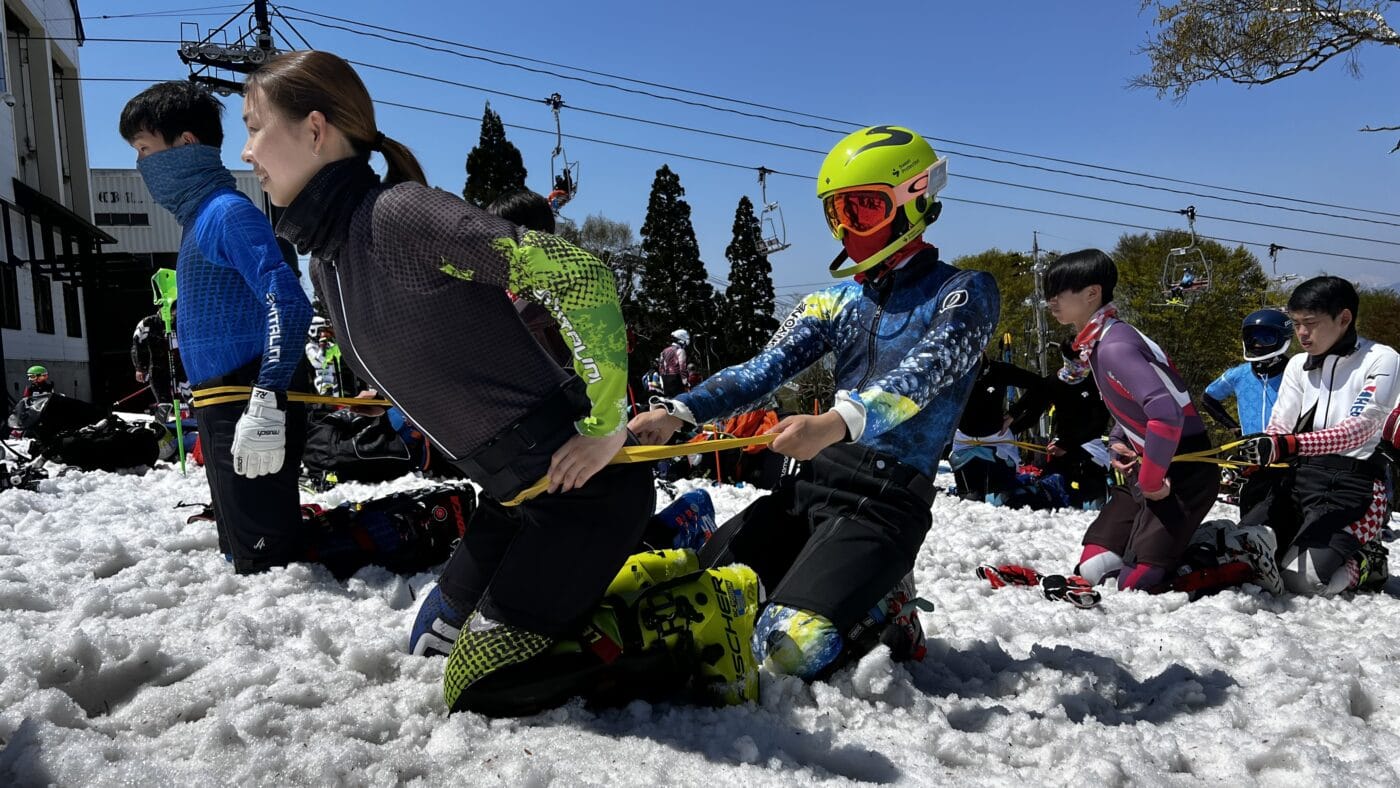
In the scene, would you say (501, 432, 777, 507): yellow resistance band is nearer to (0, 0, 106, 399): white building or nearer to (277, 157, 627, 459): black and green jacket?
(277, 157, 627, 459): black and green jacket

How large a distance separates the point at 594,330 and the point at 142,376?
424 inches

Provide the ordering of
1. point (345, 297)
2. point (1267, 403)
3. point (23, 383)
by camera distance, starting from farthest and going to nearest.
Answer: point (23, 383)
point (1267, 403)
point (345, 297)

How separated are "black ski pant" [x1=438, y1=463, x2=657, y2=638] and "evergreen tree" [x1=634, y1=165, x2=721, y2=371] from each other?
35.0 metres

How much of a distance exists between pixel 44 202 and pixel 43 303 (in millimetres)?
2500

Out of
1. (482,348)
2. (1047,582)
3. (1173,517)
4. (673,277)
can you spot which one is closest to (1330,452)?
(1173,517)

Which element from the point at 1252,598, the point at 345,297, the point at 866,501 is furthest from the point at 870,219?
the point at 1252,598

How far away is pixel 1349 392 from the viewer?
4.48m

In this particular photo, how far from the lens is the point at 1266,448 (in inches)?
161

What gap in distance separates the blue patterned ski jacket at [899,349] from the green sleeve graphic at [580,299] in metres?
0.88

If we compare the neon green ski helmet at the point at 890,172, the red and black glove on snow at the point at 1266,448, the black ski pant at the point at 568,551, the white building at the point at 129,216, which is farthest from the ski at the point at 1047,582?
the white building at the point at 129,216

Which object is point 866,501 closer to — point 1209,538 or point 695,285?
point 1209,538

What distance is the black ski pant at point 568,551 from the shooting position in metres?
A: 2.20

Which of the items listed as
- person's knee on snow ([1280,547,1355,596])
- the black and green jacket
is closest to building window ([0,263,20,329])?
the black and green jacket

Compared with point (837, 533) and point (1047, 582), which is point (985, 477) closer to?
point (1047, 582)
